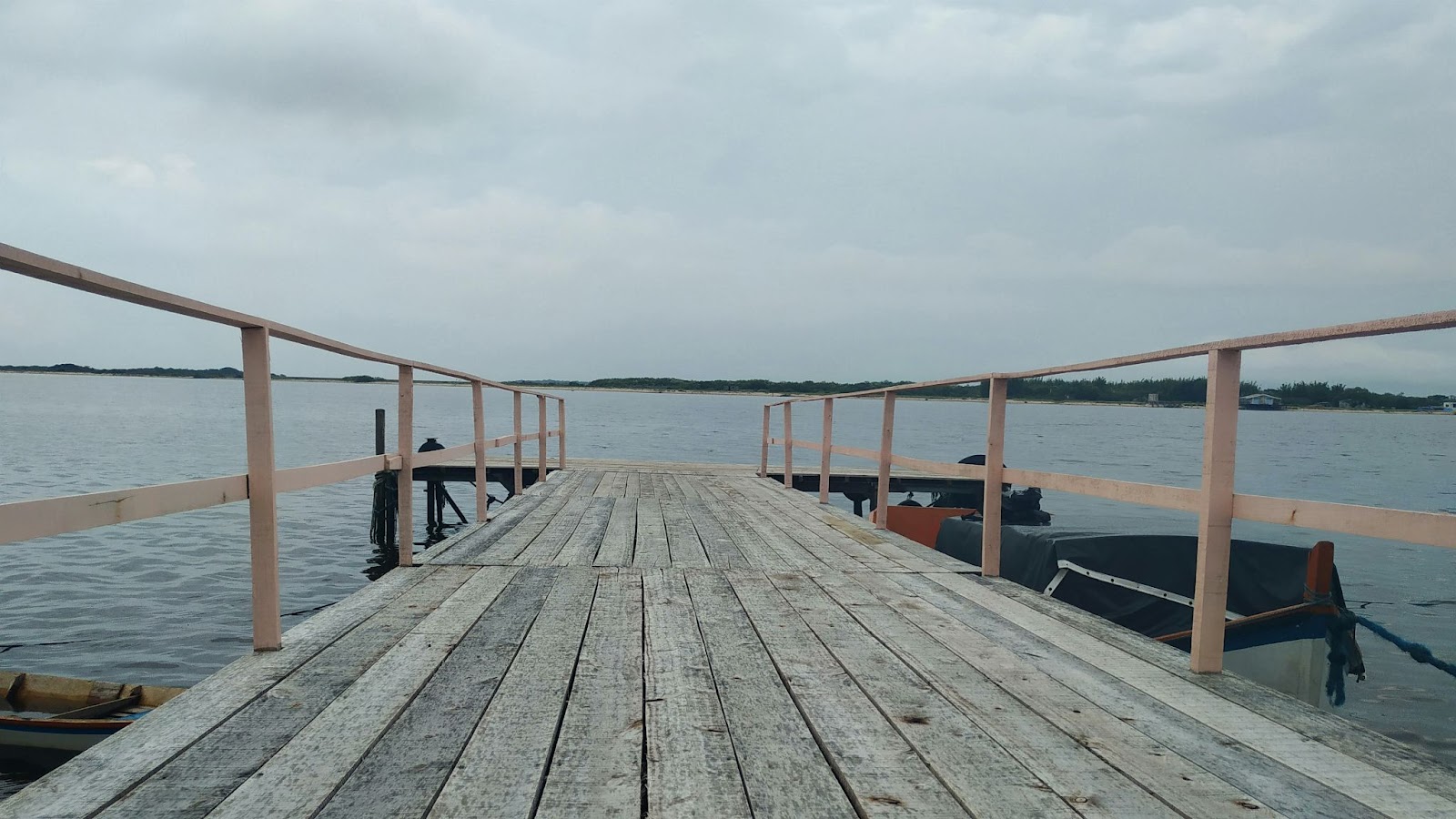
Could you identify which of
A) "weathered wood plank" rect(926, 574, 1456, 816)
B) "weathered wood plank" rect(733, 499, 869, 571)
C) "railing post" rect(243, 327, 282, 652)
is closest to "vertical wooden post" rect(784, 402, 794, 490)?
"weathered wood plank" rect(733, 499, 869, 571)

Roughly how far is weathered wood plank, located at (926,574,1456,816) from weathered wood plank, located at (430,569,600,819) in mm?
1670

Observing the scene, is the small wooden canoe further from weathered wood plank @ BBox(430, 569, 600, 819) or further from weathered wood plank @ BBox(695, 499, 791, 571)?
weathered wood plank @ BBox(695, 499, 791, 571)

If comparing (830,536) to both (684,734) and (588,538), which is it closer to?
(588,538)

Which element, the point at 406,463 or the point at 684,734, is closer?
the point at 684,734

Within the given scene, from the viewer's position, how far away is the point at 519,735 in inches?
76.4

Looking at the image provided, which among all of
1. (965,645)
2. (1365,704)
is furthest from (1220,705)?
(1365,704)

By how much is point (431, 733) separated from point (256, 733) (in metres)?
0.41

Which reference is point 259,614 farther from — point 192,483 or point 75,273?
point 75,273

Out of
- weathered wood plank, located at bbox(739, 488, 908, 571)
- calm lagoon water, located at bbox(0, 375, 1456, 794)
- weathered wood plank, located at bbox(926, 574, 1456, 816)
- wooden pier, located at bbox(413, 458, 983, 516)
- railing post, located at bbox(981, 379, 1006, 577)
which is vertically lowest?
calm lagoon water, located at bbox(0, 375, 1456, 794)

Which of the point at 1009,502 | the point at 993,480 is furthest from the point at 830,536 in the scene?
the point at 1009,502

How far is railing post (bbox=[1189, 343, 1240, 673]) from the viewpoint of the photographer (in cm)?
260

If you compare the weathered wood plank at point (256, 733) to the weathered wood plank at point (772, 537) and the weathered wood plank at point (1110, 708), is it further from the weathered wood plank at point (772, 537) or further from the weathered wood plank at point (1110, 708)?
the weathered wood plank at point (772, 537)

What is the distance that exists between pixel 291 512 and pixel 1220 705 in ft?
59.8

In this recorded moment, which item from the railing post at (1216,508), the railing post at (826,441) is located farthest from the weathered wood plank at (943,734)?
the railing post at (826,441)
